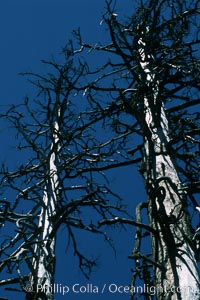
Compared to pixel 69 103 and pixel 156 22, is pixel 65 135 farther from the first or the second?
pixel 156 22

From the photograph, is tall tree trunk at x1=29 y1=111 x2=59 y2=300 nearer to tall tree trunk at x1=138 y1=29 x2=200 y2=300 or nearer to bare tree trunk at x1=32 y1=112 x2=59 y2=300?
bare tree trunk at x1=32 y1=112 x2=59 y2=300

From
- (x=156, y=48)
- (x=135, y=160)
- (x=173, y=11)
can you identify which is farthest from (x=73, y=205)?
(x=173, y=11)

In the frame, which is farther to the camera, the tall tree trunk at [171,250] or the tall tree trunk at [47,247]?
the tall tree trunk at [47,247]

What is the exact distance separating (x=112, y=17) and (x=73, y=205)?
7.93 ft

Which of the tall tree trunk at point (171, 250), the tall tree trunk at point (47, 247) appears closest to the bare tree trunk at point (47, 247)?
the tall tree trunk at point (47, 247)

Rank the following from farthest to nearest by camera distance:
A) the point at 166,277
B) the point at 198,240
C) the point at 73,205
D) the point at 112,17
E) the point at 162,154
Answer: the point at 112,17 → the point at 73,205 → the point at 162,154 → the point at 198,240 → the point at 166,277

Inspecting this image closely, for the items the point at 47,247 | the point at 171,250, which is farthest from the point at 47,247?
the point at 171,250

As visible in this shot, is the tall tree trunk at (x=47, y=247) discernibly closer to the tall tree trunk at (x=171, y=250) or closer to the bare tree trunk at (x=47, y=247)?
the bare tree trunk at (x=47, y=247)

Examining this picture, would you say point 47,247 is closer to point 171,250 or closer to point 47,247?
point 47,247

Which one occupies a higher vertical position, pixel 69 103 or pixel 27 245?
pixel 69 103

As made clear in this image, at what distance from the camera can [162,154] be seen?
15.6ft

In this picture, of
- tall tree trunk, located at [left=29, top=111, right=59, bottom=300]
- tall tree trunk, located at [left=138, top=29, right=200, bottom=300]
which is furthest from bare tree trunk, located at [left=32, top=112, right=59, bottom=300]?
tall tree trunk, located at [left=138, top=29, right=200, bottom=300]

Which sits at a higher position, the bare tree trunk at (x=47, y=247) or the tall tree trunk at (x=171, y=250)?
the bare tree trunk at (x=47, y=247)

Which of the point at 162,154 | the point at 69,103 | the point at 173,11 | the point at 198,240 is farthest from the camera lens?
the point at 69,103
